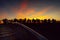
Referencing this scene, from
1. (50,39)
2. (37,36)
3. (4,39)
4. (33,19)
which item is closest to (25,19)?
(33,19)

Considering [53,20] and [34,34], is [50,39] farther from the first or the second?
[53,20]

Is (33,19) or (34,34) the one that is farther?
(33,19)

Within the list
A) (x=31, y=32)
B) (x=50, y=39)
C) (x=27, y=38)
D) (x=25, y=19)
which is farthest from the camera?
(x=25, y=19)

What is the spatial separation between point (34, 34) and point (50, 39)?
835cm

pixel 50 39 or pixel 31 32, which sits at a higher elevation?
pixel 31 32

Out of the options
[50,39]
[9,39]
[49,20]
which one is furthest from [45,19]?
[9,39]

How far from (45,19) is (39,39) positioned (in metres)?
41.3

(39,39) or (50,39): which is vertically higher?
(39,39)

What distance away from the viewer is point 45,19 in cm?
5391

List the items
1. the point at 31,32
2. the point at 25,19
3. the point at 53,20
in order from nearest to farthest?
the point at 31,32
the point at 53,20
the point at 25,19

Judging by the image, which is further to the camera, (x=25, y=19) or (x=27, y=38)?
(x=25, y=19)

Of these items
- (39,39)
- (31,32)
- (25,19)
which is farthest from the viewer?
(25,19)

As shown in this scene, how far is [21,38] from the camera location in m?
16.2

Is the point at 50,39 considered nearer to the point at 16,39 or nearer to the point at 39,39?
the point at 16,39
